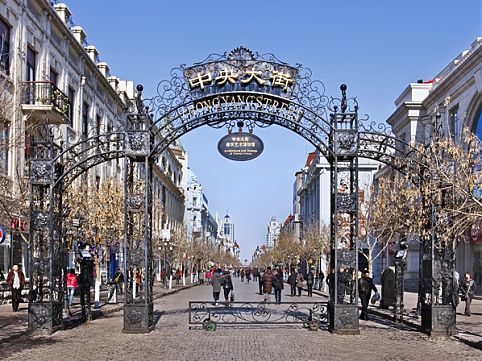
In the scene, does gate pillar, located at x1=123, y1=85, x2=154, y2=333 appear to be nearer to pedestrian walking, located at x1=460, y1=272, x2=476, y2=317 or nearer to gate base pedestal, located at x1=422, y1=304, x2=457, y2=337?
gate base pedestal, located at x1=422, y1=304, x2=457, y2=337

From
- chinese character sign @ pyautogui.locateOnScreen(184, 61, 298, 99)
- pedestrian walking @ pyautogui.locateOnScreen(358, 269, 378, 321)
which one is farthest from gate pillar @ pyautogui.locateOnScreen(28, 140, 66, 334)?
pedestrian walking @ pyautogui.locateOnScreen(358, 269, 378, 321)

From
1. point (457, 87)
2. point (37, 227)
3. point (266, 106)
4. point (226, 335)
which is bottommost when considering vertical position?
point (226, 335)

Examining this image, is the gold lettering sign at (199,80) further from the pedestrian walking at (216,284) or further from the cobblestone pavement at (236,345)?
the pedestrian walking at (216,284)

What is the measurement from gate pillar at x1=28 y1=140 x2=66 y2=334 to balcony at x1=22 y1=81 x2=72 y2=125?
1123cm

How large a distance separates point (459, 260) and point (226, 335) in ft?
82.8

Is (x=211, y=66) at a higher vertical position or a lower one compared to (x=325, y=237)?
higher

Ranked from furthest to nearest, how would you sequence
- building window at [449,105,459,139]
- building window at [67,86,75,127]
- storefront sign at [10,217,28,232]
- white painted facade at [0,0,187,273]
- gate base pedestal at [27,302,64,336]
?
building window at [449,105,459,139]
building window at [67,86,75,127]
white painted facade at [0,0,187,273]
storefront sign at [10,217,28,232]
gate base pedestal at [27,302,64,336]

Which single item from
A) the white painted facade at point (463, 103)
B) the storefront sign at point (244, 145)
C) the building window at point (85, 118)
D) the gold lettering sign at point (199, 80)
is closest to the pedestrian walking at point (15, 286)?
the storefront sign at point (244, 145)

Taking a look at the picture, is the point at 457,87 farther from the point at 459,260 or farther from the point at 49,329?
the point at 49,329

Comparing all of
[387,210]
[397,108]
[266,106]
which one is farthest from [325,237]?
[266,106]

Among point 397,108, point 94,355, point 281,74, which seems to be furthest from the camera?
point 397,108

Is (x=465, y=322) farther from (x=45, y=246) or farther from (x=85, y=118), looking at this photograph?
(x=85, y=118)

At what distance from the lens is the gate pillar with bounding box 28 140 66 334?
727 inches

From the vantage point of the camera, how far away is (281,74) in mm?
19844
